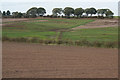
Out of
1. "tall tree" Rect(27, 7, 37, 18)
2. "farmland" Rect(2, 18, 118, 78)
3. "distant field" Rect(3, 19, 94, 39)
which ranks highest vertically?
"tall tree" Rect(27, 7, 37, 18)

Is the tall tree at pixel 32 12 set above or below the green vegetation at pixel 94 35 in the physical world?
above

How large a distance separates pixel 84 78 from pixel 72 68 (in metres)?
2.37

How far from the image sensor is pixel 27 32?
140ft

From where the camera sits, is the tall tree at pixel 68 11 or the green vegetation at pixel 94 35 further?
the tall tree at pixel 68 11

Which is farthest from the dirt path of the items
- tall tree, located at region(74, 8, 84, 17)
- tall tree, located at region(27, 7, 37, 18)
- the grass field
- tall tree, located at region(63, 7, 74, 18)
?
tall tree, located at region(27, 7, 37, 18)

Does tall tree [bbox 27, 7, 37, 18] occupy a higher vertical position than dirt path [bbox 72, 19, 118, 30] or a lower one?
higher

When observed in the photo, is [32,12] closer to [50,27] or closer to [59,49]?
[50,27]

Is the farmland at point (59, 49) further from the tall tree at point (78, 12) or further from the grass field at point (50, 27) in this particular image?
the tall tree at point (78, 12)

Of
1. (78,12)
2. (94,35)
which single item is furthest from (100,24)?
(94,35)

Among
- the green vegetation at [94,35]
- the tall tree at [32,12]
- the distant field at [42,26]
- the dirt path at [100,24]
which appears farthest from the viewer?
the tall tree at [32,12]

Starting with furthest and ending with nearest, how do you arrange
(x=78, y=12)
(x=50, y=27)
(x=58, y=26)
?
1. (x=78, y=12)
2. (x=58, y=26)
3. (x=50, y=27)

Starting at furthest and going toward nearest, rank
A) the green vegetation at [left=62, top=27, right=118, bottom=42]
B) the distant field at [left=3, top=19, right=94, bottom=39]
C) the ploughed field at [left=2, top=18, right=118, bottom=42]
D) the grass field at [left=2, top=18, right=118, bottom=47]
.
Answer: the ploughed field at [left=2, top=18, right=118, bottom=42] < the distant field at [left=3, top=19, right=94, bottom=39] < the grass field at [left=2, top=18, right=118, bottom=47] < the green vegetation at [left=62, top=27, right=118, bottom=42]

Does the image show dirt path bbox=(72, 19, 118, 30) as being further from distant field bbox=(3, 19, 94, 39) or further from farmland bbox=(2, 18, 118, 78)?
distant field bbox=(3, 19, 94, 39)

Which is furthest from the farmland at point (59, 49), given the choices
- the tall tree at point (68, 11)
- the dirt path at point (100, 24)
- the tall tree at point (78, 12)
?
the tall tree at point (78, 12)
